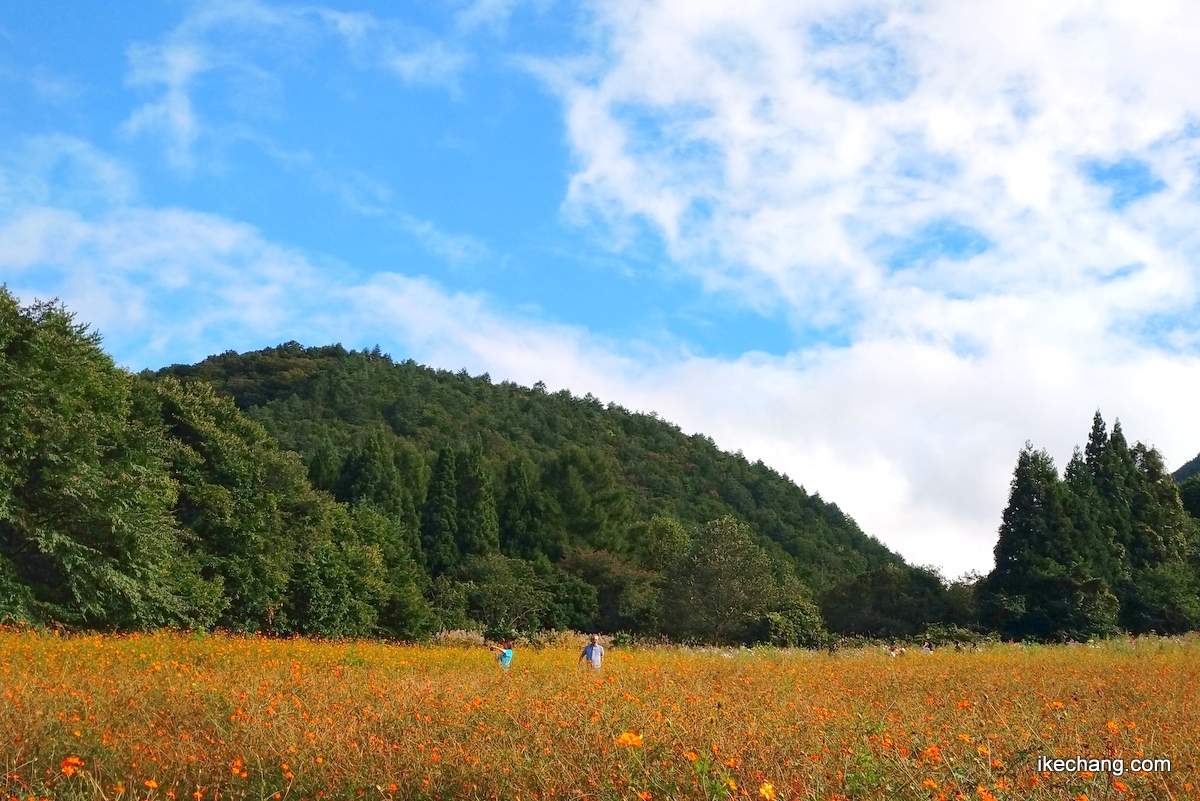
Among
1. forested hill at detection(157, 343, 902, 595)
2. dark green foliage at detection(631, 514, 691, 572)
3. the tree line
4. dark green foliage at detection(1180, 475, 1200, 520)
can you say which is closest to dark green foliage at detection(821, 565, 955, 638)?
the tree line

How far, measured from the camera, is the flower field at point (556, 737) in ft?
14.6

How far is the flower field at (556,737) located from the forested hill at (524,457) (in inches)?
1513

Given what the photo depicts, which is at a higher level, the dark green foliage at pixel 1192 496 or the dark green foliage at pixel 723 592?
the dark green foliage at pixel 1192 496

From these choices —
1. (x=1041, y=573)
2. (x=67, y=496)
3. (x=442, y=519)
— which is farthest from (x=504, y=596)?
(x=67, y=496)

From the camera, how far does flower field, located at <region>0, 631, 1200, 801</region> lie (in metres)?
4.46

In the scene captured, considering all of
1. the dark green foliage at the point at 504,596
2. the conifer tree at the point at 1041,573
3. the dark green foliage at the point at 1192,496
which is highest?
the dark green foliage at the point at 1192,496

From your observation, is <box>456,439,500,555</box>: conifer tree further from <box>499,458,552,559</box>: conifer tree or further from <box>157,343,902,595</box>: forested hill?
<box>499,458,552,559</box>: conifer tree


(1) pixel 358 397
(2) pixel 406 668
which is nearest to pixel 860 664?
(2) pixel 406 668

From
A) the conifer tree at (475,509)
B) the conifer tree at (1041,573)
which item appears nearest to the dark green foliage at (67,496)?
the conifer tree at (475,509)

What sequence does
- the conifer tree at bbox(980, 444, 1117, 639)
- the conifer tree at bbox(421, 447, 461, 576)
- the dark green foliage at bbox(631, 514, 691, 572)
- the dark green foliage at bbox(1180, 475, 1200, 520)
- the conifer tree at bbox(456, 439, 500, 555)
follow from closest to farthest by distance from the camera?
the conifer tree at bbox(980, 444, 1117, 639) → the dark green foliage at bbox(1180, 475, 1200, 520) → the conifer tree at bbox(421, 447, 461, 576) → the conifer tree at bbox(456, 439, 500, 555) → the dark green foliage at bbox(631, 514, 691, 572)

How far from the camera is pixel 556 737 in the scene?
5527mm

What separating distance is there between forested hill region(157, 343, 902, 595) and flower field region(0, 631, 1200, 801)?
38.4 metres

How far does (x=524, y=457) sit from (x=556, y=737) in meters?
Result: 52.5

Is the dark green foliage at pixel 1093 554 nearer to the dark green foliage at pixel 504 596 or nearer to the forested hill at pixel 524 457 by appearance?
the forested hill at pixel 524 457
